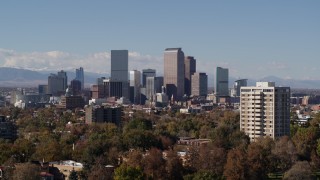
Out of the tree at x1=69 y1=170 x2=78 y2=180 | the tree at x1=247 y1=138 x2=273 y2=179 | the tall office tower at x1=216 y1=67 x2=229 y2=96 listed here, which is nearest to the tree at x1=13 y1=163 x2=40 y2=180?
the tree at x1=69 y1=170 x2=78 y2=180

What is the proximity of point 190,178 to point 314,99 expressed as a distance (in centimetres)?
13062

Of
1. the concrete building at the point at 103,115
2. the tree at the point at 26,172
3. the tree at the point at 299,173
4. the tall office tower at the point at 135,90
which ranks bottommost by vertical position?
the tree at the point at 299,173

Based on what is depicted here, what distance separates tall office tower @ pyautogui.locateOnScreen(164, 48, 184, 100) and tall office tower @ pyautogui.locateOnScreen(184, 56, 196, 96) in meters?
3.21

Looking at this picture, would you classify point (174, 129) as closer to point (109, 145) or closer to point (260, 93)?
point (260, 93)

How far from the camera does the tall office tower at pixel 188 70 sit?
169512mm

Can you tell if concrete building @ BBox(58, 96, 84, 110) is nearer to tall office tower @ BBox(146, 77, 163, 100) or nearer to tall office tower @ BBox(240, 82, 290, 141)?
tall office tower @ BBox(146, 77, 163, 100)

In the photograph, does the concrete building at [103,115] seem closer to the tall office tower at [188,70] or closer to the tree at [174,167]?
the tree at [174,167]

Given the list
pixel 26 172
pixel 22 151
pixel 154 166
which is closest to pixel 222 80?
pixel 22 151

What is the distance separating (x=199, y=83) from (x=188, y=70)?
838cm

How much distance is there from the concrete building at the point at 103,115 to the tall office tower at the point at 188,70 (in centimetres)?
9367

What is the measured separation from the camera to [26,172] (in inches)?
1191

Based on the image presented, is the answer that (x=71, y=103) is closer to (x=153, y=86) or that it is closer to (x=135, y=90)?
(x=135, y=90)

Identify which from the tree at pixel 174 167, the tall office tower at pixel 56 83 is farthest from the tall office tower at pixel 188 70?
the tree at pixel 174 167

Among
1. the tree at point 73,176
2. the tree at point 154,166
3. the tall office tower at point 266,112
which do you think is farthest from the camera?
the tall office tower at point 266,112
